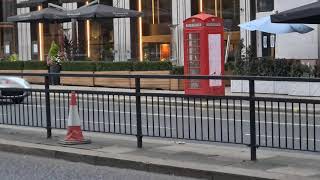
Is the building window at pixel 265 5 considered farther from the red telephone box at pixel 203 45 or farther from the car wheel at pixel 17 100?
the car wheel at pixel 17 100

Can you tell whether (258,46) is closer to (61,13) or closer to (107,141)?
(61,13)

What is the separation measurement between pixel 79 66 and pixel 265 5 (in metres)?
7.85

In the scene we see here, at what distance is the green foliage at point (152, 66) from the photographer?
23688 millimetres

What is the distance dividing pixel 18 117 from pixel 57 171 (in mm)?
3374

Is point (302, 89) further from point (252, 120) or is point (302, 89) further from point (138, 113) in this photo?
point (252, 120)

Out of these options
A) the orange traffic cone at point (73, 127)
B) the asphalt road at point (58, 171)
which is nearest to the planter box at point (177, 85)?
the orange traffic cone at point (73, 127)

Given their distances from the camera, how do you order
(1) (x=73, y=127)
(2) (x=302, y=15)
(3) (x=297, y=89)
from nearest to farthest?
1. (2) (x=302, y=15)
2. (1) (x=73, y=127)
3. (3) (x=297, y=89)

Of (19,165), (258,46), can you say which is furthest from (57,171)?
(258,46)

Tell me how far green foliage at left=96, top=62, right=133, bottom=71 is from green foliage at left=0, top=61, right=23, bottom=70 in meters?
5.33

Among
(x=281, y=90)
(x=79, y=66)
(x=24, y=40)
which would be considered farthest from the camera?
(x=24, y=40)

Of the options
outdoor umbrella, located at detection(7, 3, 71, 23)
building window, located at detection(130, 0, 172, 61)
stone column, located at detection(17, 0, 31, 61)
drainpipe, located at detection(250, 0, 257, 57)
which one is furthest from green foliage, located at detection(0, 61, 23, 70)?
drainpipe, located at detection(250, 0, 257, 57)

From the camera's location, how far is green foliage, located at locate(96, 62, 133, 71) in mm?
24609

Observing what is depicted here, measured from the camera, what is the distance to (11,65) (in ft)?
97.6

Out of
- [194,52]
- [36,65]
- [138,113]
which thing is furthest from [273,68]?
[36,65]
